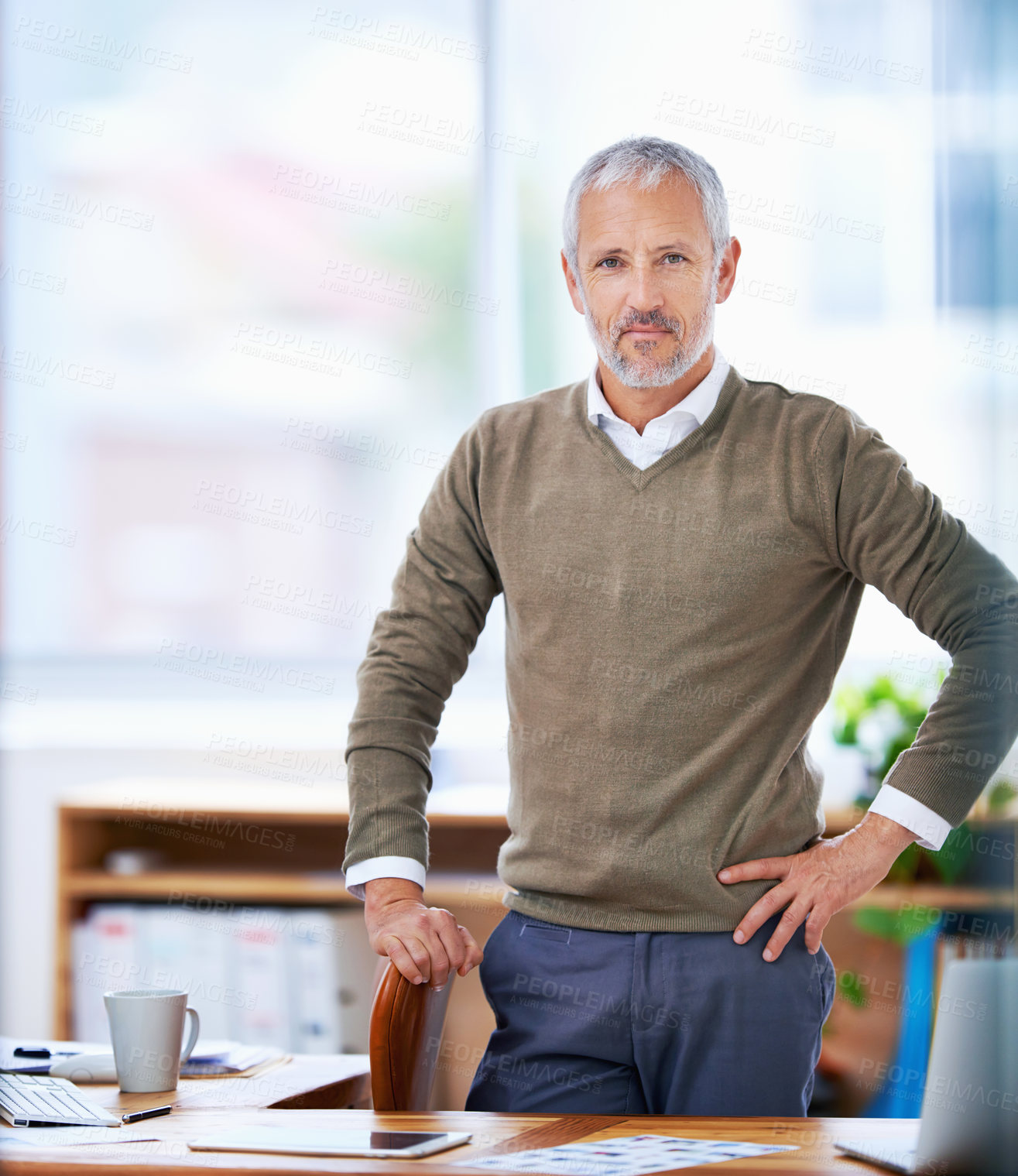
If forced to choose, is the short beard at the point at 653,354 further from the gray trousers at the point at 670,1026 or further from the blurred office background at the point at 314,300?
the blurred office background at the point at 314,300

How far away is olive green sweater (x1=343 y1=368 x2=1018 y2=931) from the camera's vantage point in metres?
1.39

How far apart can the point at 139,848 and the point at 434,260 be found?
1740 mm

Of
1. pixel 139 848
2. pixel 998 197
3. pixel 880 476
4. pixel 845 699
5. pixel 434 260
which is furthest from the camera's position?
pixel 434 260

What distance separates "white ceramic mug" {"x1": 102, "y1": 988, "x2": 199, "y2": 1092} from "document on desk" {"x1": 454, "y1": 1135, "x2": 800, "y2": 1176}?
465mm

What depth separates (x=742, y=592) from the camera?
1423mm

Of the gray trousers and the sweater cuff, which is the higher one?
the sweater cuff

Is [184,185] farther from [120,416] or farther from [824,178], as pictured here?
[824,178]

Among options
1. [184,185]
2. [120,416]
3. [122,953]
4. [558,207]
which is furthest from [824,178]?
[122,953]

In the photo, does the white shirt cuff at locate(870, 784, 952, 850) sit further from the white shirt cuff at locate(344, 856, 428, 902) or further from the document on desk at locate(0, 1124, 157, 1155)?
the document on desk at locate(0, 1124, 157, 1155)

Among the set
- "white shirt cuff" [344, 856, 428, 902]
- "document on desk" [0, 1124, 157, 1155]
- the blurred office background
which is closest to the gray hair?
"white shirt cuff" [344, 856, 428, 902]

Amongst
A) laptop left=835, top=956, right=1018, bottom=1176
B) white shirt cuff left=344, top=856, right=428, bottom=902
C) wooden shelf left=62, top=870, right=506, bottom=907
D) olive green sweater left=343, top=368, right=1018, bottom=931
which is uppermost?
olive green sweater left=343, top=368, right=1018, bottom=931

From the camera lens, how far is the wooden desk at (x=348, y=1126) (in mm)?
934

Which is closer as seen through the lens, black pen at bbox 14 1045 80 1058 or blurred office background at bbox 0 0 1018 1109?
black pen at bbox 14 1045 80 1058

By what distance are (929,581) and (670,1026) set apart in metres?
0.58
